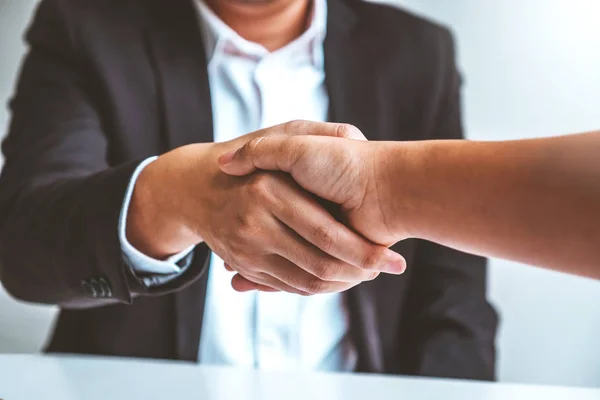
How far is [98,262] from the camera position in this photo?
0.58m

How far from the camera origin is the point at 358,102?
798mm

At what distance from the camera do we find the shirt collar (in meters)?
0.79

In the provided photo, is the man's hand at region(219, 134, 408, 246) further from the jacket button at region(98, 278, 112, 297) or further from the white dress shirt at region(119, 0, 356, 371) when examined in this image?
the white dress shirt at region(119, 0, 356, 371)

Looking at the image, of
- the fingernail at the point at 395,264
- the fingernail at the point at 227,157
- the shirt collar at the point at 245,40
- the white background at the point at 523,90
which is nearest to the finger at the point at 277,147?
the fingernail at the point at 227,157

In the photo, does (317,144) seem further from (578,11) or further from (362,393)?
(578,11)

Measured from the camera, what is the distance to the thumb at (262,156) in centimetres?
47

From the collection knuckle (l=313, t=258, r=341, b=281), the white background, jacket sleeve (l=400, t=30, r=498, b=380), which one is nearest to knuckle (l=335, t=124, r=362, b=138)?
knuckle (l=313, t=258, r=341, b=281)

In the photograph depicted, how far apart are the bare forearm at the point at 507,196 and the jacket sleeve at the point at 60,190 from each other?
0.26 m

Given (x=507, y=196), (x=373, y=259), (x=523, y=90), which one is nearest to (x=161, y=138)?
(x=373, y=259)

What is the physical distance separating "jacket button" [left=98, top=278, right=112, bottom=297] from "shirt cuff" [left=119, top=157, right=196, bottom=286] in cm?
3

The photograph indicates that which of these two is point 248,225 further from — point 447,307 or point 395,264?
point 447,307

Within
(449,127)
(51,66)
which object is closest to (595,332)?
(449,127)

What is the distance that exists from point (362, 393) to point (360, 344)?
19cm

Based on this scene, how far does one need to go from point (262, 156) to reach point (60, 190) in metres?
0.25
